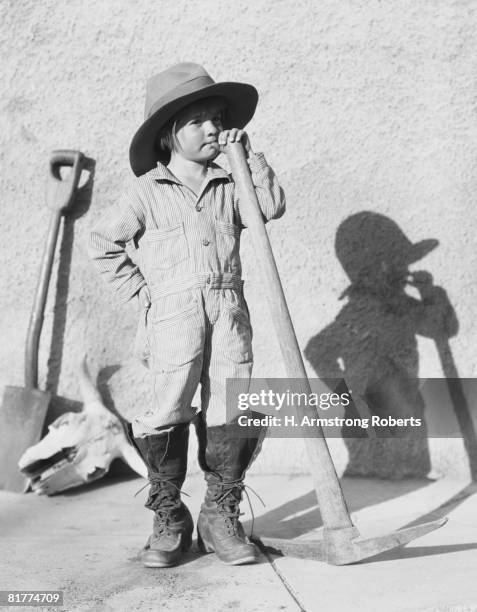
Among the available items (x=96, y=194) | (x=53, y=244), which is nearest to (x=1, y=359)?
(x=53, y=244)

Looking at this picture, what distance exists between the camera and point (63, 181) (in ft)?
11.5

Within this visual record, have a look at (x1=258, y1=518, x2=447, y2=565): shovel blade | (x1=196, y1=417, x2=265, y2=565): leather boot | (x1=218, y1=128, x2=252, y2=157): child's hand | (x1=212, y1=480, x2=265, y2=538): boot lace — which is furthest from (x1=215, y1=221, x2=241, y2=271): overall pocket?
(x1=258, y1=518, x2=447, y2=565): shovel blade

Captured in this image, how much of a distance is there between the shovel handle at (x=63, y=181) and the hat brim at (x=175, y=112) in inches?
36.5

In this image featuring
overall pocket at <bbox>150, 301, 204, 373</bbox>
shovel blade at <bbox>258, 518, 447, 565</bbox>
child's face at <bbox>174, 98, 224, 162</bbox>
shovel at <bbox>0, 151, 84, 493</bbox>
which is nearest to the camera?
shovel blade at <bbox>258, 518, 447, 565</bbox>

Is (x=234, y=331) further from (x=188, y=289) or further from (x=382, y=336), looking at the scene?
(x=382, y=336)

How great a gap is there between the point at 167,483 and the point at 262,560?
35 centimetres

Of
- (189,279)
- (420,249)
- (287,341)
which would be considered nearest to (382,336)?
(420,249)

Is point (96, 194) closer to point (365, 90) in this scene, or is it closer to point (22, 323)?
point (22, 323)

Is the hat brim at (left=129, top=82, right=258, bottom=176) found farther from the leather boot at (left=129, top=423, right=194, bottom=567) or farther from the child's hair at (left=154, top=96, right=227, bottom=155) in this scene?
the leather boot at (left=129, top=423, right=194, bottom=567)

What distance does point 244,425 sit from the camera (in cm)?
248

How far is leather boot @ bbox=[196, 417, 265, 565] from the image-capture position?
2453 millimetres

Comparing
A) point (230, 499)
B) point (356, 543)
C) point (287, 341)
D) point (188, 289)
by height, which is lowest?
point (356, 543)

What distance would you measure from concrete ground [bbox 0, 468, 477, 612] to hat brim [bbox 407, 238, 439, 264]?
35.3 inches

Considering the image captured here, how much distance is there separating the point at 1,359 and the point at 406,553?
76.0 inches
